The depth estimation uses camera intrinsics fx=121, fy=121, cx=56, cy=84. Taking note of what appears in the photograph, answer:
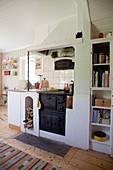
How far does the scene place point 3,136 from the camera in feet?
8.49

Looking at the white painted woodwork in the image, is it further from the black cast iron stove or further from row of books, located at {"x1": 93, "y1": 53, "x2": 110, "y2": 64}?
row of books, located at {"x1": 93, "y1": 53, "x2": 110, "y2": 64}

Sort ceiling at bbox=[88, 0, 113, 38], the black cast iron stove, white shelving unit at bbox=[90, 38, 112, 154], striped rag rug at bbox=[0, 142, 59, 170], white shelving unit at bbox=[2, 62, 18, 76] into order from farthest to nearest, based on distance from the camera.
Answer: white shelving unit at bbox=[2, 62, 18, 76] → the black cast iron stove → white shelving unit at bbox=[90, 38, 112, 154] → ceiling at bbox=[88, 0, 113, 38] → striped rag rug at bbox=[0, 142, 59, 170]

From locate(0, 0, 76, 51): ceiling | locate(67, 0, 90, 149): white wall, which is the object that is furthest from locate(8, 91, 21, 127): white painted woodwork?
locate(0, 0, 76, 51): ceiling

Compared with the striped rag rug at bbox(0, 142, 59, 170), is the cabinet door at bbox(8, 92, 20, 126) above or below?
above

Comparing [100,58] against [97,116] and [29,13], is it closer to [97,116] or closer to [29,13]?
[97,116]

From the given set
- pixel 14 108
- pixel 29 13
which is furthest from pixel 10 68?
pixel 29 13

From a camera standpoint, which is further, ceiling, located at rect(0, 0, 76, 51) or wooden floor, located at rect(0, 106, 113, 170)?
ceiling, located at rect(0, 0, 76, 51)

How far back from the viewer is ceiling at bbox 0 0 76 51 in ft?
7.89

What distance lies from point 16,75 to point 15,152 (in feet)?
13.2

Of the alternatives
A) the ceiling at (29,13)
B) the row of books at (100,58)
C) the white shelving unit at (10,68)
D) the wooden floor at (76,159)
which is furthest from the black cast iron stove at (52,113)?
the white shelving unit at (10,68)

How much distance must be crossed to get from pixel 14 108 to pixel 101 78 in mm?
2136

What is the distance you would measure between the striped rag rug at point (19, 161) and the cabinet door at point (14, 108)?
94 cm

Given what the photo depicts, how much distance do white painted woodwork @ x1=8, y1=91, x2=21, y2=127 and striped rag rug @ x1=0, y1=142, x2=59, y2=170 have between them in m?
0.94

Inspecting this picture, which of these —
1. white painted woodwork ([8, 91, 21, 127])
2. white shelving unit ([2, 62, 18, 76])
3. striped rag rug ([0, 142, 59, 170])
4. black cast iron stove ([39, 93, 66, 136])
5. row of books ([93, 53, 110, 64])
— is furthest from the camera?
white shelving unit ([2, 62, 18, 76])
